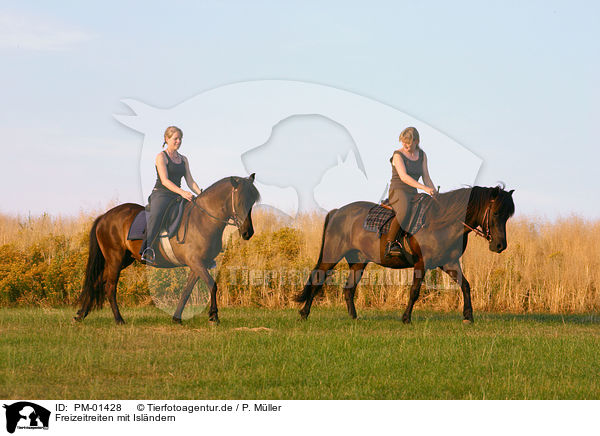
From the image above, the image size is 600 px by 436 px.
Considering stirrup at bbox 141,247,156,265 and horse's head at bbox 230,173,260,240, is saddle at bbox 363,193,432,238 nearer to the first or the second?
horse's head at bbox 230,173,260,240

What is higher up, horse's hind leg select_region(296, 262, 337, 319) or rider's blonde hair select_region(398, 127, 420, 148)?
rider's blonde hair select_region(398, 127, 420, 148)

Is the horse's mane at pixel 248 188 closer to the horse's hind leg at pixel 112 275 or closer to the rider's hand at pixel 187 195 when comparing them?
the rider's hand at pixel 187 195

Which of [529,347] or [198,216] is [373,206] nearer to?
[198,216]

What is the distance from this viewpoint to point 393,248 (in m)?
12.4

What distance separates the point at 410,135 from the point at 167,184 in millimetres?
4062

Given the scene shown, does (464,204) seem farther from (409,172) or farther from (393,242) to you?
(393,242)

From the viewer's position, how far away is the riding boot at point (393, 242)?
40.2 feet

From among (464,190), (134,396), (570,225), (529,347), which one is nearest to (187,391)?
(134,396)

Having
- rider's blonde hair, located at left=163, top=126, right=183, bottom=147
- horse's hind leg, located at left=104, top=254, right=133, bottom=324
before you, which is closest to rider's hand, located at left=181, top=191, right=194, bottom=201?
rider's blonde hair, located at left=163, top=126, right=183, bottom=147

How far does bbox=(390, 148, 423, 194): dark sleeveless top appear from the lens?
38.9ft

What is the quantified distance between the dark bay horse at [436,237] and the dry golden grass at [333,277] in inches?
108

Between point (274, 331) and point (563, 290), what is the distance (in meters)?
7.88

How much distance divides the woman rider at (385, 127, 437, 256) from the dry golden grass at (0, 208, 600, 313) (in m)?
3.94
